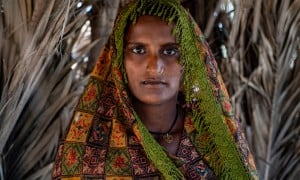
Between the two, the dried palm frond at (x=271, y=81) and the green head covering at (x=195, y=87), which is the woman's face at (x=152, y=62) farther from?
the dried palm frond at (x=271, y=81)

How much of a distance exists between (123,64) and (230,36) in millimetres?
666

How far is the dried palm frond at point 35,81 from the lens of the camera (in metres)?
1.78

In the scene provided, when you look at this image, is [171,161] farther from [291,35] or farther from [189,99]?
[291,35]

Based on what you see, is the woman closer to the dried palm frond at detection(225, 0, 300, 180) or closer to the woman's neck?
the woman's neck

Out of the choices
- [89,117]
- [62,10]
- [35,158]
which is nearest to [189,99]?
[89,117]

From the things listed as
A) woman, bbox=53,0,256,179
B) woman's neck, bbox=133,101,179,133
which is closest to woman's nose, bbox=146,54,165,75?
woman, bbox=53,0,256,179

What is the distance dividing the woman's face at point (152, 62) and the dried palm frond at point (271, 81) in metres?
0.62

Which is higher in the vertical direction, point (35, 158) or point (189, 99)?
point (189, 99)

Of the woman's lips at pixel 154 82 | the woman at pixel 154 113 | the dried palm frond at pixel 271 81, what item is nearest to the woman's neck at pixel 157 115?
the woman at pixel 154 113

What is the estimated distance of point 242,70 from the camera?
2.15 metres

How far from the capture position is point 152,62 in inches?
60.0

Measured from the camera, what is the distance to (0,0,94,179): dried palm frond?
1.78 metres

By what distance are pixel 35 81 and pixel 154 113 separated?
434mm

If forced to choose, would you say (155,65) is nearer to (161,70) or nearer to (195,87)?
(161,70)
